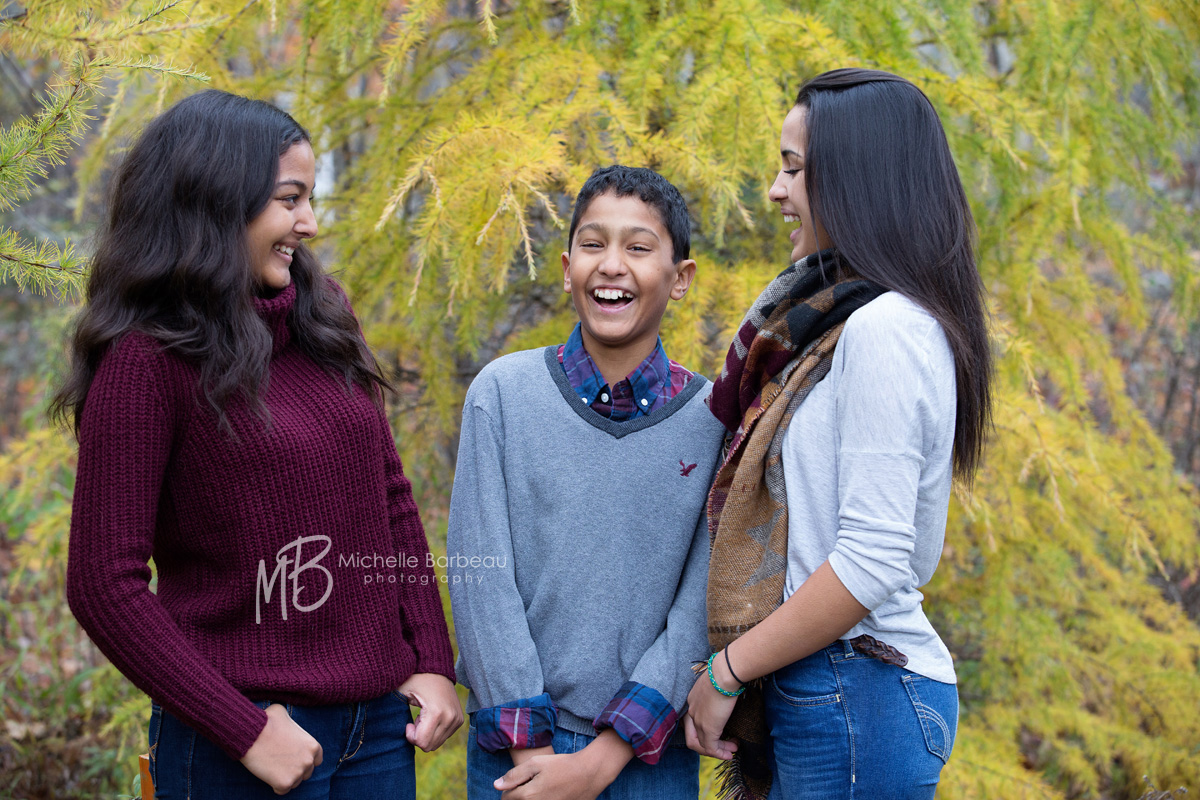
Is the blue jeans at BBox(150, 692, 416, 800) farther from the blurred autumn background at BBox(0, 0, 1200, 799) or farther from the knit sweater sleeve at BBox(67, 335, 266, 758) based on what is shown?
the blurred autumn background at BBox(0, 0, 1200, 799)

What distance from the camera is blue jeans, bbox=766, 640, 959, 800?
125 cm

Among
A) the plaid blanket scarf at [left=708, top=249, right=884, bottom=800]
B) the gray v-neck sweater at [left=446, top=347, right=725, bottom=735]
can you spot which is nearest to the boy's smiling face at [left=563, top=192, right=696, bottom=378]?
the gray v-neck sweater at [left=446, top=347, right=725, bottom=735]

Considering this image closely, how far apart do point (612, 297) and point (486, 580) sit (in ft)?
1.79

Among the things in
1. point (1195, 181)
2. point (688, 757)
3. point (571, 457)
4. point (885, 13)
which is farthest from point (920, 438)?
point (1195, 181)

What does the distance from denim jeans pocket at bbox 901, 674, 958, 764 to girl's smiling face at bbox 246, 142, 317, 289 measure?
1.16m

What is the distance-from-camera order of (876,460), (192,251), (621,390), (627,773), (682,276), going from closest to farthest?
1. (876,460)
2. (192,251)
3. (627,773)
4. (621,390)
5. (682,276)

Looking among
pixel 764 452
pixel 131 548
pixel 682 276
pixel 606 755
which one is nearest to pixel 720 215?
pixel 682 276

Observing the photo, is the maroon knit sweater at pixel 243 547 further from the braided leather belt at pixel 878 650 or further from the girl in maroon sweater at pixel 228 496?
the braided leather belt at pixel 878 650

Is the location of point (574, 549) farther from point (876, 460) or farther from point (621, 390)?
point (876, 460)

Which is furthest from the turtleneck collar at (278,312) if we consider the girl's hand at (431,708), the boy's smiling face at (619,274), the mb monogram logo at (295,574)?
the girl's hand at (431,708)

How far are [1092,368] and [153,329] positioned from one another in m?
2.71

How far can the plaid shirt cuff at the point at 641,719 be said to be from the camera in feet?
4.59

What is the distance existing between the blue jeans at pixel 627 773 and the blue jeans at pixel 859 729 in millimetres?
271

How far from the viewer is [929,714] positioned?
4.20 ft
